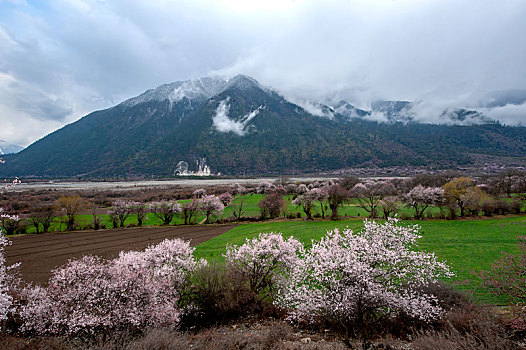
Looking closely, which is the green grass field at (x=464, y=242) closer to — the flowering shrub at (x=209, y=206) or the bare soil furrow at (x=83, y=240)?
the bare soil furrow at (x=83, y=240)

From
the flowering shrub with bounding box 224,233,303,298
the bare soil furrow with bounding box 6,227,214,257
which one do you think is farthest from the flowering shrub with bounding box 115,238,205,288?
the bare soil furrow with bounding box 6,227,214,257

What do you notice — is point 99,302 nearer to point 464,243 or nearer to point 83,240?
point 464,243

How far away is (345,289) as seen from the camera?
9883 mm

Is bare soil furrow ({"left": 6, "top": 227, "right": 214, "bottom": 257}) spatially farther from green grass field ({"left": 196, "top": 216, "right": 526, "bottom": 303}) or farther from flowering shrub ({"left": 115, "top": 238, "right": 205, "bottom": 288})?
flowering shrub ({"left": 115, "top": 238, "right": 205, "bottom": 288})

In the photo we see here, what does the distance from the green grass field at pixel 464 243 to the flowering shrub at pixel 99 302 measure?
12014 millimetres

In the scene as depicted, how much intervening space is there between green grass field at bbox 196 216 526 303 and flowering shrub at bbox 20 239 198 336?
1201cm

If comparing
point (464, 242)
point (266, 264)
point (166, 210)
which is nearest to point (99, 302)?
point (266, 264)

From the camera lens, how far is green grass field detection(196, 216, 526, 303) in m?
17.4

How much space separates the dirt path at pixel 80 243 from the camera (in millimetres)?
28125

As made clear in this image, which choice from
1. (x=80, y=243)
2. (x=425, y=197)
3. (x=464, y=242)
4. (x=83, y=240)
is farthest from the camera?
(x=425, y=197)

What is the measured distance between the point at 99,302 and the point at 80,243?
105 ft

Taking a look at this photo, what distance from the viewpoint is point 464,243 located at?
2528 centimetres

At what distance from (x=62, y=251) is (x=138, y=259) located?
88.1 ft

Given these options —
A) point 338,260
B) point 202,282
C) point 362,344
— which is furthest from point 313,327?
point 202,282
